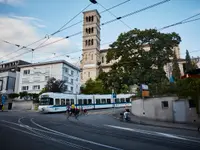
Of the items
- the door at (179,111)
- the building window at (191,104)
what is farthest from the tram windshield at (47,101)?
the building window at (191,104)

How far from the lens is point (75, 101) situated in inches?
1247

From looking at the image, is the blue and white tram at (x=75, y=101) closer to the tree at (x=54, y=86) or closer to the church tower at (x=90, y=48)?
the tree at (x=54, y=86)

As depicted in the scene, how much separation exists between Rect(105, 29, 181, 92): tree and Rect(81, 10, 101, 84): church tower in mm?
49212

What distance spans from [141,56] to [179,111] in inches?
637

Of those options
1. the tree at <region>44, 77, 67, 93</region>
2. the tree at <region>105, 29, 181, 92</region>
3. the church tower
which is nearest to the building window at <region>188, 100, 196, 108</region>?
the tree at <region>105, 29, 181, 92</region>

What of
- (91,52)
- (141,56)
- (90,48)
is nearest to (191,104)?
(141,56)

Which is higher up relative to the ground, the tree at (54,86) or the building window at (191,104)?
the tree at (54,86)

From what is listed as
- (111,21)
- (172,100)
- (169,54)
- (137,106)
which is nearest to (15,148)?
(111,21)

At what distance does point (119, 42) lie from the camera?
114ft

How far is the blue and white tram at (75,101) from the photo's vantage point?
27.9m

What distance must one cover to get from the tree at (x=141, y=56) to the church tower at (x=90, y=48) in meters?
49.2

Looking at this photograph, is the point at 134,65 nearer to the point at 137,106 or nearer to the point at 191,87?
the point at 137,106

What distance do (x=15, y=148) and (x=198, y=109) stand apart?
1454 cm

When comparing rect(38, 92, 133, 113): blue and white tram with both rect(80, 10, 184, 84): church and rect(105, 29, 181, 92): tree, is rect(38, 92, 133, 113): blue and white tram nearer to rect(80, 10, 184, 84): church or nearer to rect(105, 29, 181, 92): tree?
rect(105, 29, 181, 92): tree
